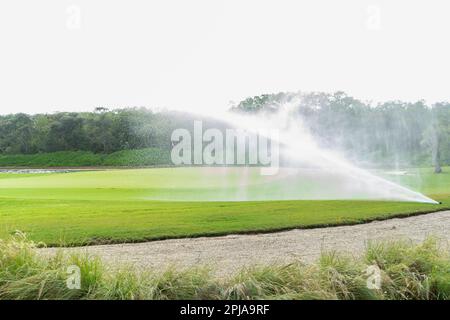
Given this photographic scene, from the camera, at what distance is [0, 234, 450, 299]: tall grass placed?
4148 millimetres

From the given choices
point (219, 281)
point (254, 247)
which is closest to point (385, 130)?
point (254, 247)

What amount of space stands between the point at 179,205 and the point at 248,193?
544 cm

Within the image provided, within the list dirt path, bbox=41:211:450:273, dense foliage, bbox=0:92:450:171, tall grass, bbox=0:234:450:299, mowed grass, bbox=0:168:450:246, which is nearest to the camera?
tall grass, bbox=0:234:450:299
